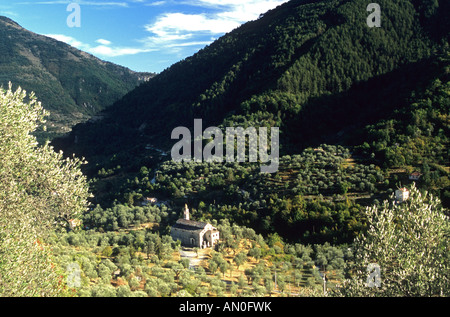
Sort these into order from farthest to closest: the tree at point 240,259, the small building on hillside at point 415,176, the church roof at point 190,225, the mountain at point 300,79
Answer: the mountain at point 300,79, the small building on hillside at point 415,176, the church roof at point 190,225, the tree at point 240,259

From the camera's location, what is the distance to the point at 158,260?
2925cm

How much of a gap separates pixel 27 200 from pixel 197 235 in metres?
20.7

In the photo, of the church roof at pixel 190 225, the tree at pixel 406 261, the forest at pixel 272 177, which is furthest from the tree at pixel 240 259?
the tree at pixel 406 261

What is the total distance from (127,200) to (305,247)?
26410 millimetres

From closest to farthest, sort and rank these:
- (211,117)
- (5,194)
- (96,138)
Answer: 1. (5,194)
2. (211,117)
3. (96,138)

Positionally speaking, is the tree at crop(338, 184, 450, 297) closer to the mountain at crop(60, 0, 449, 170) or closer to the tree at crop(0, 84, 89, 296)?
the tree at crop(0, 84, 89, 296)

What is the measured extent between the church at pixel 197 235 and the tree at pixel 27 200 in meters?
17.7

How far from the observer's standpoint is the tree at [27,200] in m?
14.0

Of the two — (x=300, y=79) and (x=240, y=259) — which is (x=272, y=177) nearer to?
(x=240, y=259)

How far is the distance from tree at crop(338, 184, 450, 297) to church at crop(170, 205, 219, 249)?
20.5 metres

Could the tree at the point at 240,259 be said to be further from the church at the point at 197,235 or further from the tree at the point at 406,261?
the tree at the point at 406,261

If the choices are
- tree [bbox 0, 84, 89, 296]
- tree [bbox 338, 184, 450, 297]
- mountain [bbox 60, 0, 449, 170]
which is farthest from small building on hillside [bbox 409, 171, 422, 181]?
tree [bbox 0, 84, 89, 296]
